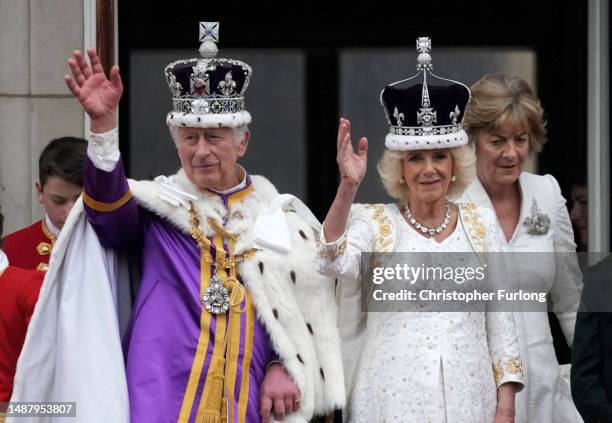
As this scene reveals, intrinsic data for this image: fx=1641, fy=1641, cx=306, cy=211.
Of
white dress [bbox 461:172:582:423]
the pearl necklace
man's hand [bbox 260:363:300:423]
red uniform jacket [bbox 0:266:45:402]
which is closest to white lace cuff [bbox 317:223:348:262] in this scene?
the pearl necklace

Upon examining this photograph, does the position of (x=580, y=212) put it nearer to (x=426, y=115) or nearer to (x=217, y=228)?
(x=426, y=115)

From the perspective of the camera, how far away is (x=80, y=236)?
5809 millimetres

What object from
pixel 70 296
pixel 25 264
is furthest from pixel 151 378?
pixel 25 264

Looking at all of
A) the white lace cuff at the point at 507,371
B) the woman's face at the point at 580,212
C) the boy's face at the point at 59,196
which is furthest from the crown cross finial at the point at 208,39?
the woman's face at the point at 580,212

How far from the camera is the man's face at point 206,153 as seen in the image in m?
5.81

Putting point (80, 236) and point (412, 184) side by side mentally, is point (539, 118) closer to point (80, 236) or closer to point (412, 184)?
point (412, 184)

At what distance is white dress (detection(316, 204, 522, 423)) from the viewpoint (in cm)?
557

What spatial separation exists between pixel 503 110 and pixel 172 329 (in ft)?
5.29

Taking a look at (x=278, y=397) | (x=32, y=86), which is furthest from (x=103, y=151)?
(x=32, y=86)

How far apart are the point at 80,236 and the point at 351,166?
1.02 meters

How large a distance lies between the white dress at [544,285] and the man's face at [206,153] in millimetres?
1020

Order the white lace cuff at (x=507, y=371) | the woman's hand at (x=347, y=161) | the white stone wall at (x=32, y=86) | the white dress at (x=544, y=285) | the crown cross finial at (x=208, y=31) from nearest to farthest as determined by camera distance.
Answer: the woman's hand at (x=347, y=161)
the white lace cuff at (x=507, y=371)
the crown cross finial at (x=208, y=31)
the white dress at (x=544, y=285)
the white stone wall at (x=32, y=86)

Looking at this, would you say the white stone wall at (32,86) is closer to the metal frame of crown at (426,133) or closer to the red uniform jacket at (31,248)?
the red uniform jacket at (31,248)

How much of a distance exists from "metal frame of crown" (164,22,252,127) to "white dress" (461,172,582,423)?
101 centimetres
